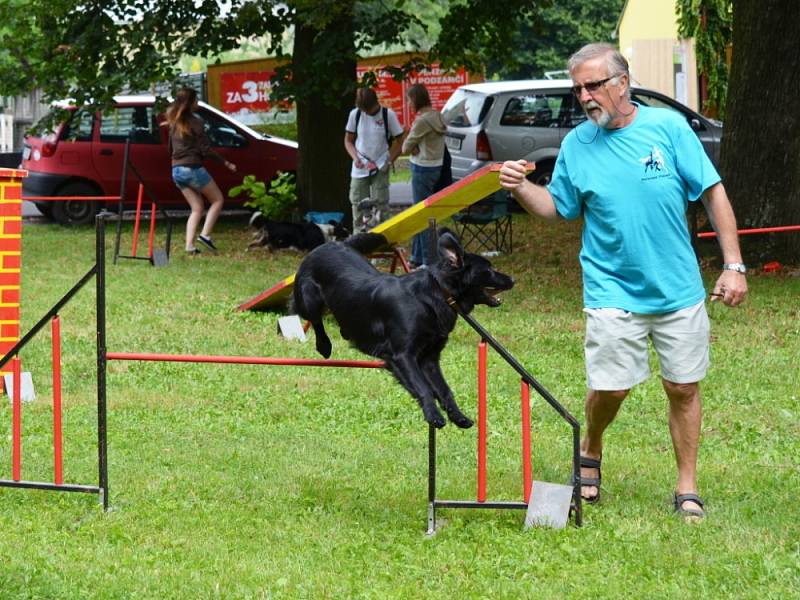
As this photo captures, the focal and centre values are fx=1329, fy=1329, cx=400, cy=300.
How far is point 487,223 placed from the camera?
50.6ft

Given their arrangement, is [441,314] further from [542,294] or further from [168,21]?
[168,21]

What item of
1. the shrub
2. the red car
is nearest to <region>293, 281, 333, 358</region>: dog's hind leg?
the shrub

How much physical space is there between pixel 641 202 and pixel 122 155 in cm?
1461

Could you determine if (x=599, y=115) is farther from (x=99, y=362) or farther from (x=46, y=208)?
(x=46, y=208)

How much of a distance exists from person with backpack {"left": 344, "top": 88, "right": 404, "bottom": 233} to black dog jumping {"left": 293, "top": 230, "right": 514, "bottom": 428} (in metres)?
8.24

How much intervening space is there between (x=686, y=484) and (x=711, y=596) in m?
0.99

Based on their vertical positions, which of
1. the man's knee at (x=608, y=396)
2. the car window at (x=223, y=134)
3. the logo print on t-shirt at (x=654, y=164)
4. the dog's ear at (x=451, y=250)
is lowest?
the man's knee at (x=608, y=396)

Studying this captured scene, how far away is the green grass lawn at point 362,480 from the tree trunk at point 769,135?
277 cm

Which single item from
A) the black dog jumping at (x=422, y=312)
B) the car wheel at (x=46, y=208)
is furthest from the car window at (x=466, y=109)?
the black dog jumping at (x=422, y=312)

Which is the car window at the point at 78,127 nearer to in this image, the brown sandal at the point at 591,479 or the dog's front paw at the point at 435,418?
the brown sandal at the point at 591,479

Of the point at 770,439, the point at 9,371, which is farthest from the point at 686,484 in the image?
the point at 9,371

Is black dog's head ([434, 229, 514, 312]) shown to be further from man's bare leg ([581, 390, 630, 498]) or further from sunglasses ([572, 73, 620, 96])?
sunglasses ([572, 73, 620, 96])

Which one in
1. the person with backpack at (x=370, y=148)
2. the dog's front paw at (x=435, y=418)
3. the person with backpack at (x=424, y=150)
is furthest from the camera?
the person with backpack at (x=370, y=148)

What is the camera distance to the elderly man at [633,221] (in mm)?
5078
